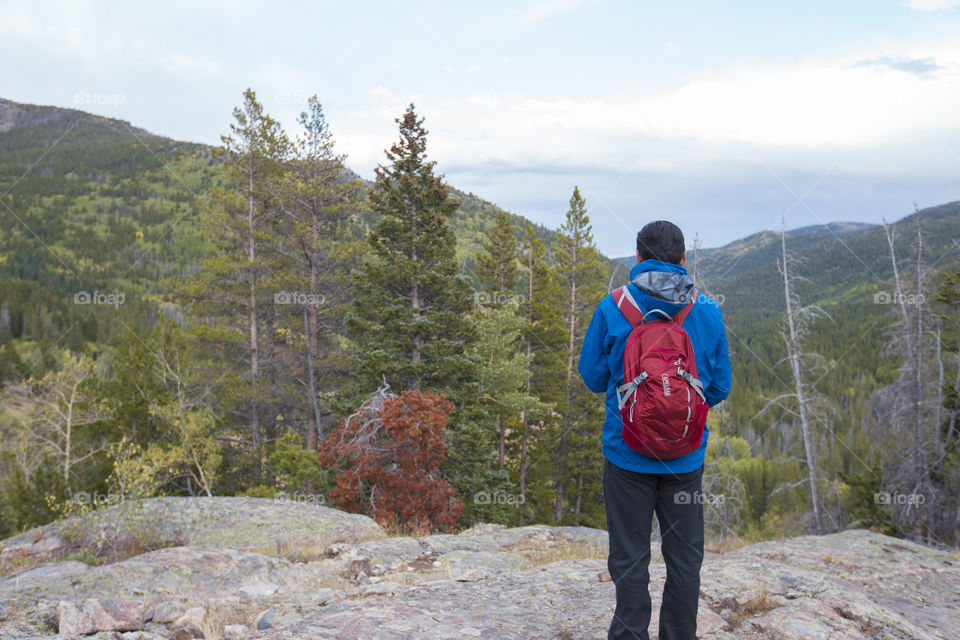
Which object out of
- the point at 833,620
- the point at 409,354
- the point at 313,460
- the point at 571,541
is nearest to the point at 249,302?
the point at 409,354

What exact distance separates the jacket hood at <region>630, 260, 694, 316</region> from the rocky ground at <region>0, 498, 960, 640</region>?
9.58 ft

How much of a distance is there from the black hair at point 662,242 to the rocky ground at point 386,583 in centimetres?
317

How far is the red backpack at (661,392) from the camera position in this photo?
3043mm

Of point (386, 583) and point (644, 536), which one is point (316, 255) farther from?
point (644, 536)

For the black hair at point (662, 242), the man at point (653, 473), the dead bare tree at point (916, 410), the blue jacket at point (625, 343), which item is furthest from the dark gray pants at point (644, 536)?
the dead bare tree at point (916, 410)

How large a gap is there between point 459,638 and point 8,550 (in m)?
11.5

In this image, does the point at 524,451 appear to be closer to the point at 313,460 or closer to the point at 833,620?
the point at 313,460

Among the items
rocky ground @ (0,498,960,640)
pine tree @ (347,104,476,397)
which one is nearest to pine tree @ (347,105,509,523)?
pine tree @ (347,104,476,397)

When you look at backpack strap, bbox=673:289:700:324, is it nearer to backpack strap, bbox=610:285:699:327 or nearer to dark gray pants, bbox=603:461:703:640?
backpack strap, bbox=610:285:699:327

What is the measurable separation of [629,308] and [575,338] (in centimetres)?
2660

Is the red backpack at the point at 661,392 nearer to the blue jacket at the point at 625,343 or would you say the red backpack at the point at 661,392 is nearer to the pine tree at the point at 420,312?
Answer: the blue jacket at the point at 625,343

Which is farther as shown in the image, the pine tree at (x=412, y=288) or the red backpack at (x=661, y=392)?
the pine tree at (x=412, y=288)

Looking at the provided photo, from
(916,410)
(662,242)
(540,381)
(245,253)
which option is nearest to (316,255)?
(245,253)

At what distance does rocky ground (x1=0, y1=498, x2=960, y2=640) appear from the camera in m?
4.71
